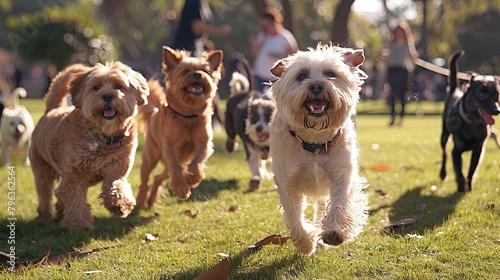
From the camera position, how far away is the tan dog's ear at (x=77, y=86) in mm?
5602

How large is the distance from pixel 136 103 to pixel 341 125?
203 cm

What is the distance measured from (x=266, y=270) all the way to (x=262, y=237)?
102 cm

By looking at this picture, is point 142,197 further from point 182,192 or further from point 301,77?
point 301,77

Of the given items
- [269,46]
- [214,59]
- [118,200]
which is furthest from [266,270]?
[269,46]

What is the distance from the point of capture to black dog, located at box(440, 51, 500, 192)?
21.5 ft

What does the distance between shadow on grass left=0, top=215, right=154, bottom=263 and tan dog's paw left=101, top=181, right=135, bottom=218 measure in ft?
0.75

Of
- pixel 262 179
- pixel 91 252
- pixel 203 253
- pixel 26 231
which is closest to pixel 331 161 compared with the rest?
pixel 203 253

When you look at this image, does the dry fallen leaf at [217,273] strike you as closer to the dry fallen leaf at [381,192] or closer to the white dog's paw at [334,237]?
the white dog's paw at [334,237]

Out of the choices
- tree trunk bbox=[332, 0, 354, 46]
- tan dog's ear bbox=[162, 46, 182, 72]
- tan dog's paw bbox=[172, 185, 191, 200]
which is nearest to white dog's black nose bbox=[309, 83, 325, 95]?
tan dog's paw bbox=[172, 185, 191, 200]

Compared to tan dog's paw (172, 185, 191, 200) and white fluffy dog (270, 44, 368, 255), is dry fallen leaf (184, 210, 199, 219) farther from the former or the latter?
white fluffy dog (270, 44, 368, 255)

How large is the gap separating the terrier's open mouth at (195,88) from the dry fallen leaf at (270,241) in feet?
6.50

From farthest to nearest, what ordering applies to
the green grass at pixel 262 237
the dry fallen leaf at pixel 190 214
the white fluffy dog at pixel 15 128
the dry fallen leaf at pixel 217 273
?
1. the white fluffy dog at pixel 15 128
2. the dry fallen leaf at pixel 190 214
3. the green grass at pixel 262 237
4. the dry fallen leaf at pixel 217 273

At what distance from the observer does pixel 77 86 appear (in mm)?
5691

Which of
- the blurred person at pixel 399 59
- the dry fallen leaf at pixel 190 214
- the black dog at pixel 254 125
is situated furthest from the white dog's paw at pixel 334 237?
the blurred person at pixel 399 59
